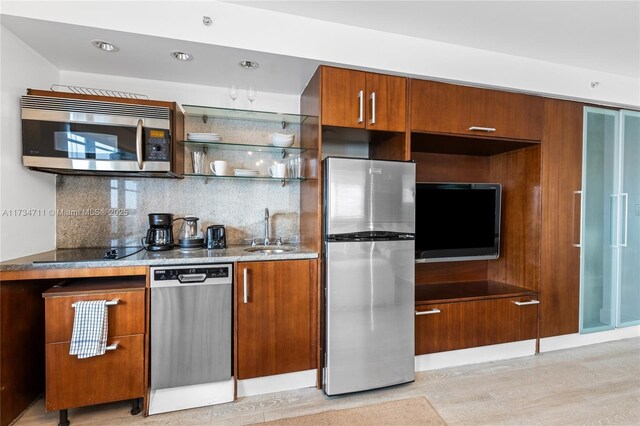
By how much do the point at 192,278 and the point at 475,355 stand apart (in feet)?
7.80

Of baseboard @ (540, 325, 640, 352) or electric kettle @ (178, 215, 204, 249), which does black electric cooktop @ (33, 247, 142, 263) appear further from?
baseboard @ (540, 325, 640, 352)

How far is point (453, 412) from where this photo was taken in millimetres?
1892

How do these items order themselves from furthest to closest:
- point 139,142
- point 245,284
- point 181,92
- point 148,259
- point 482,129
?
1. point 181,92
2. point 482,129
3. point 139,142
4. point 245,284
5. point 148,259

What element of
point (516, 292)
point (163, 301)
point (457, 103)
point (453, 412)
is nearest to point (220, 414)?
point (163, 301)

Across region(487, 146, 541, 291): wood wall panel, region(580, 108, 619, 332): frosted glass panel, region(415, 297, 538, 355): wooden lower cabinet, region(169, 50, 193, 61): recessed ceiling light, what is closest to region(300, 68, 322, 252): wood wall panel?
region(169, 50, 193, 61): recessed ceiling light

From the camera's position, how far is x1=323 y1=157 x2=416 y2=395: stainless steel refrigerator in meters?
2.01

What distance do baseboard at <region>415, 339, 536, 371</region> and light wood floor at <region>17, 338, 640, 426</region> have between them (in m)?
0.05

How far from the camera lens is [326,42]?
211cm

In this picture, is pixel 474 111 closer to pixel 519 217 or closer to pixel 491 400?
pixel 519 217

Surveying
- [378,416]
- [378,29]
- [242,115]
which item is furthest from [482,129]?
[378,416]

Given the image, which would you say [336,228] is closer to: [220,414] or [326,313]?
[326,313]

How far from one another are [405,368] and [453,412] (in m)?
0.38

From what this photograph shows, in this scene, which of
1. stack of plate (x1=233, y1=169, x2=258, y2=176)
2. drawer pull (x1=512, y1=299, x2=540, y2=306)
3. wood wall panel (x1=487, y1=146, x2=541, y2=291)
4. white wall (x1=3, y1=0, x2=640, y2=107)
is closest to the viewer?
white wall (x1=3, y1=0, x2=640, y2=107)

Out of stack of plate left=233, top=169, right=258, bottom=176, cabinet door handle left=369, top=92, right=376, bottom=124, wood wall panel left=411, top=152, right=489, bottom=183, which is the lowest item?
stack of plate left=233, top=169, right=258, bottom=176
